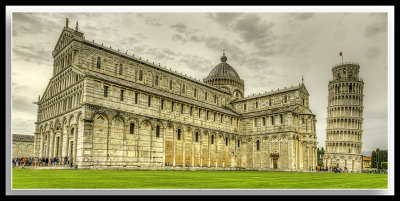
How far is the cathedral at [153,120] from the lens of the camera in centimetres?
3741

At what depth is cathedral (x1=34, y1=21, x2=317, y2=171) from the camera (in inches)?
1473

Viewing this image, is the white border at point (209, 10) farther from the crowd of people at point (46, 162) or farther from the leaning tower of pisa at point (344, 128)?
the leaning tower of pisa at point (344, 128)

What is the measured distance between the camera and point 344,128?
74.2m

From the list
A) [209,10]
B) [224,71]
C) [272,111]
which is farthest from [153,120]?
[224,71]

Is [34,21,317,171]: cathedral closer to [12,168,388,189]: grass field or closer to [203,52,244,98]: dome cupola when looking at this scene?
[203,52,244,98]: dome cupola

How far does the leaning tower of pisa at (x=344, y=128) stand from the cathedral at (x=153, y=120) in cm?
1709

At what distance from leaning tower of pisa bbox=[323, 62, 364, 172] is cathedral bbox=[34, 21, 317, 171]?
17085 millimetres

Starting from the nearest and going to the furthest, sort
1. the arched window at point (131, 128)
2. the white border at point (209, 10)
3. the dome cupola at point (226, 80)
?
the white border at point (209, 10), the arched window at point (131, 128), the dome cupola at point (226, 80)

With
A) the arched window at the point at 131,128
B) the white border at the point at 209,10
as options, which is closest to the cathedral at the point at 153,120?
the arched window at the point at 131,128

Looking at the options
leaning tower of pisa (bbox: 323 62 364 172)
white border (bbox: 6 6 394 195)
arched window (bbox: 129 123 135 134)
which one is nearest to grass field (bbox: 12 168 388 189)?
white border (bbox: 6 6 394 195)

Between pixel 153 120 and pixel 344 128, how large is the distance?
48542mm
